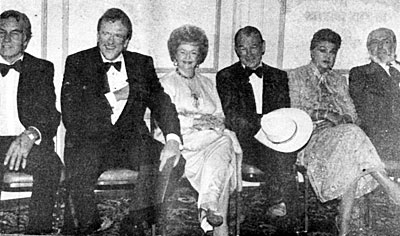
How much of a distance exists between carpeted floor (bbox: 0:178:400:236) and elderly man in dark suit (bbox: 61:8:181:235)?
0.40 ft

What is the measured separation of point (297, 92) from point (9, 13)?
7.01 feet

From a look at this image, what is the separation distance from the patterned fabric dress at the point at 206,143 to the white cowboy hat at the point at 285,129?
0.23 m

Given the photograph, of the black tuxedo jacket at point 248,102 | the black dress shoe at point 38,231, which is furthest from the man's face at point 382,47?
the black dress shoe at point 38,231

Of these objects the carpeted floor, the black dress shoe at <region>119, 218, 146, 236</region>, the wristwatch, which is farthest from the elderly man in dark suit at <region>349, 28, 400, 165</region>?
the wristwatch

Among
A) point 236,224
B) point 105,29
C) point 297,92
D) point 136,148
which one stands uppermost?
point 105,29

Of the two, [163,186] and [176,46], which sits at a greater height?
[176,46]

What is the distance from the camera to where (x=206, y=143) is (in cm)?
534

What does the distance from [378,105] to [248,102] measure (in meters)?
0.96

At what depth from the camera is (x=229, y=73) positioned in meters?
5.36

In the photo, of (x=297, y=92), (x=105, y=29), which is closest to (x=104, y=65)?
(x=105, y=29)

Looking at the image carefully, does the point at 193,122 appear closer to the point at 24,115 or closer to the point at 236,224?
the point at 236,224

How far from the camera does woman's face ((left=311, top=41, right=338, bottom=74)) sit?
5406 mm

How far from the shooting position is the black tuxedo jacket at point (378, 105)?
17.8 feet

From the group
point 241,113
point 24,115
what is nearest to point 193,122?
point 241,113
